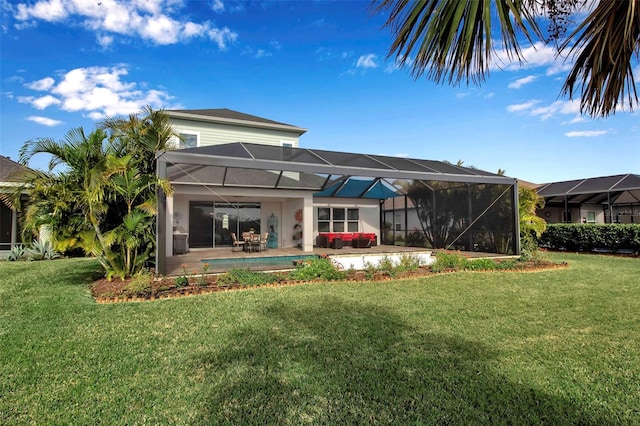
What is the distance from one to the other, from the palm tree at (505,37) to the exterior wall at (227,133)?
51.4 feet

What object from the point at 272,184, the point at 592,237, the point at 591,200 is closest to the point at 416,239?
the point at 272,184

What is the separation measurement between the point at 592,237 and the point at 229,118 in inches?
698

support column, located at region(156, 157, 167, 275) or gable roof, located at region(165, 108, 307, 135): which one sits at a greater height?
gable roof, located at region(165, 108, 307, 135)

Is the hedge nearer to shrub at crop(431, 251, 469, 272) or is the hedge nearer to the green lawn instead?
shrub at crop(431, 251, 469, 272)

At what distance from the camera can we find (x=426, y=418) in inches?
105

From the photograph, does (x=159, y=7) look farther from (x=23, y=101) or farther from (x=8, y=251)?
(x=8, y=251)

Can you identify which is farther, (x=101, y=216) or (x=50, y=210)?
(x=101, y=216)

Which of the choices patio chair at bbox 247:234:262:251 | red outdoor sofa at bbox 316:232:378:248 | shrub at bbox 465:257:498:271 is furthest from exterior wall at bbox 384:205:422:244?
patio chair at bbox 247:234:262:251

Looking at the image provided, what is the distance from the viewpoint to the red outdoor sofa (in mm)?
16100

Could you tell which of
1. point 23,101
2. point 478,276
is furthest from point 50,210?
point 478,276

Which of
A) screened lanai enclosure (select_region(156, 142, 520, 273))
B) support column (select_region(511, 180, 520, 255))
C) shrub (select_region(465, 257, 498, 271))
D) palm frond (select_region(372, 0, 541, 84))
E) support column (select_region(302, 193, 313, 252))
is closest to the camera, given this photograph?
palm frond (select_region(372, 0, 541, 84))

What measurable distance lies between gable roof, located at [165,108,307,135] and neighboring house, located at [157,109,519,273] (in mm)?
44

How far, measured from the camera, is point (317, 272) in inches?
343

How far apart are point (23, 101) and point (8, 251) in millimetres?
5943
